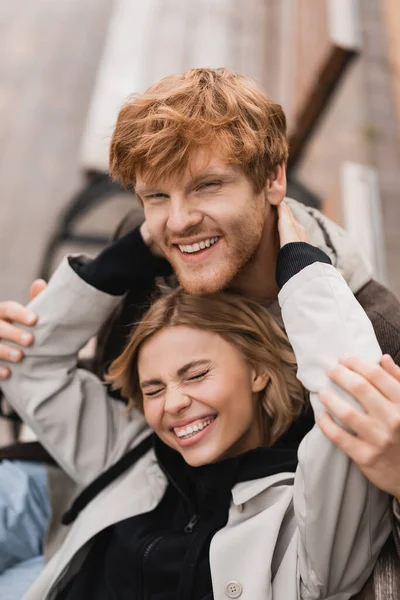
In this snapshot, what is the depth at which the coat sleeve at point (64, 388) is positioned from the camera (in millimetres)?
1775

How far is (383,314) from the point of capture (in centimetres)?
156

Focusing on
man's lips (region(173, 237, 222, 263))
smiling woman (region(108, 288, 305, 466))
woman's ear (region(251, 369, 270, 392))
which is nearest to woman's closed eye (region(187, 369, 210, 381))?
smiling woman (region(108, 288, 305, 466))

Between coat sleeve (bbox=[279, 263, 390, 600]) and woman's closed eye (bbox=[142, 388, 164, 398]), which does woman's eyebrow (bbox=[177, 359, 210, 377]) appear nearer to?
woman's closed eye (bbox=[142, 388, 164, 398])

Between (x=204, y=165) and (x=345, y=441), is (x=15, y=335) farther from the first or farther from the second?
(x=345, y=441)

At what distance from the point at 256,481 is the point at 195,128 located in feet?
2.27

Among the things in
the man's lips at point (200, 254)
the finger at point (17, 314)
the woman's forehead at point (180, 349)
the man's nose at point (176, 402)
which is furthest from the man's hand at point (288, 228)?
the finger at point (17, 314)

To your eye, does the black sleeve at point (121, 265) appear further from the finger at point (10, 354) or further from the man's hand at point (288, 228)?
the man's hand at point (288, 228)

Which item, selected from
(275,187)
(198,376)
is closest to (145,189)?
(275,187)

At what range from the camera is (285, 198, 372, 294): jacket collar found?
165cm

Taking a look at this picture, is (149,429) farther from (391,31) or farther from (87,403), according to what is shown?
(391,31)

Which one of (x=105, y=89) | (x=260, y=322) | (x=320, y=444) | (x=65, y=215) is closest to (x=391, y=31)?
(x=105, y=89)

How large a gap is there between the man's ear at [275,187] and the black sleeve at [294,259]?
0.47 ft

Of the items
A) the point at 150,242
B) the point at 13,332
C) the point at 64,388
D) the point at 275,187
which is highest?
the point at 275,187

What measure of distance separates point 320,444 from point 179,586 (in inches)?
17.6
